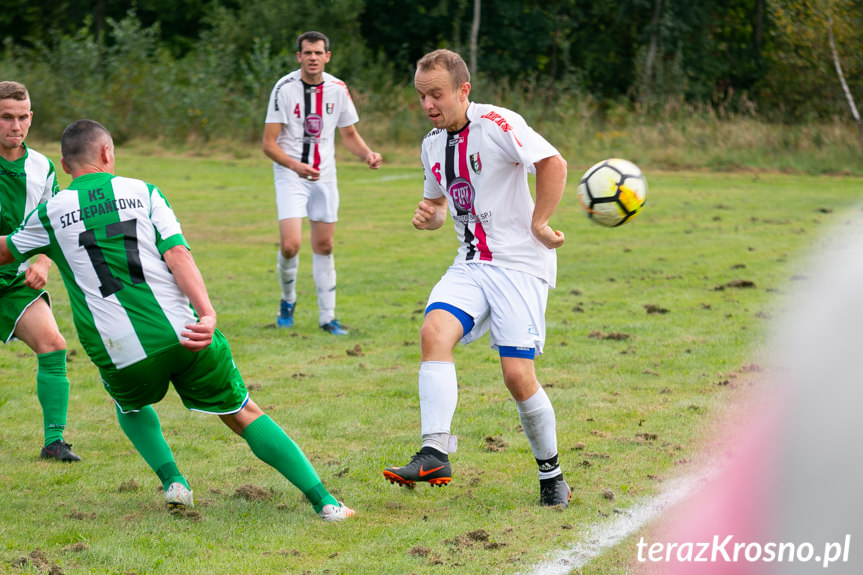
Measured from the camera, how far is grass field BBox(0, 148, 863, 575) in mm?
4020

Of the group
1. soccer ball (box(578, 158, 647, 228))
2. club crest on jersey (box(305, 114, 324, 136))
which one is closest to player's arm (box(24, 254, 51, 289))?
soccer ball (box(578, 158, 647, 228))

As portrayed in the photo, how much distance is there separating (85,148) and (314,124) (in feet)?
15.9

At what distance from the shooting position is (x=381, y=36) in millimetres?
43344

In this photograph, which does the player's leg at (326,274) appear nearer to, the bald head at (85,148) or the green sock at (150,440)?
the green sock at (150,440)

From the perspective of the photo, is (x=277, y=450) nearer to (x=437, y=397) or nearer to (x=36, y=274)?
(x=437, y=397)

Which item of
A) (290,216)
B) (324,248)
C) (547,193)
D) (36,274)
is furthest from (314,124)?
(547,193)

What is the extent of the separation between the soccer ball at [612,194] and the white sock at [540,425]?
3.69ft

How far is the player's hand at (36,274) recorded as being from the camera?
16.8ft

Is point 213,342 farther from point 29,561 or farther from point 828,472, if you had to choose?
point 828,472

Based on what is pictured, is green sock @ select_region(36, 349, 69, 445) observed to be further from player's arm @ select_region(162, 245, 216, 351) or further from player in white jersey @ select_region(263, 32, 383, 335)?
player in white jersey @ select_region(263, 32, 383, 335)

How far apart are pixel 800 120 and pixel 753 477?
32189mm

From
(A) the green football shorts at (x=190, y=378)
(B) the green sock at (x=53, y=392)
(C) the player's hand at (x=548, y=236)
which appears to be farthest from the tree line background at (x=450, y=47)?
(A) the green football shorts at (x=190, y=378)

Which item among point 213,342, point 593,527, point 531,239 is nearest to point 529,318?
point 531,239

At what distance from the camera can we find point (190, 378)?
4.14 metres
